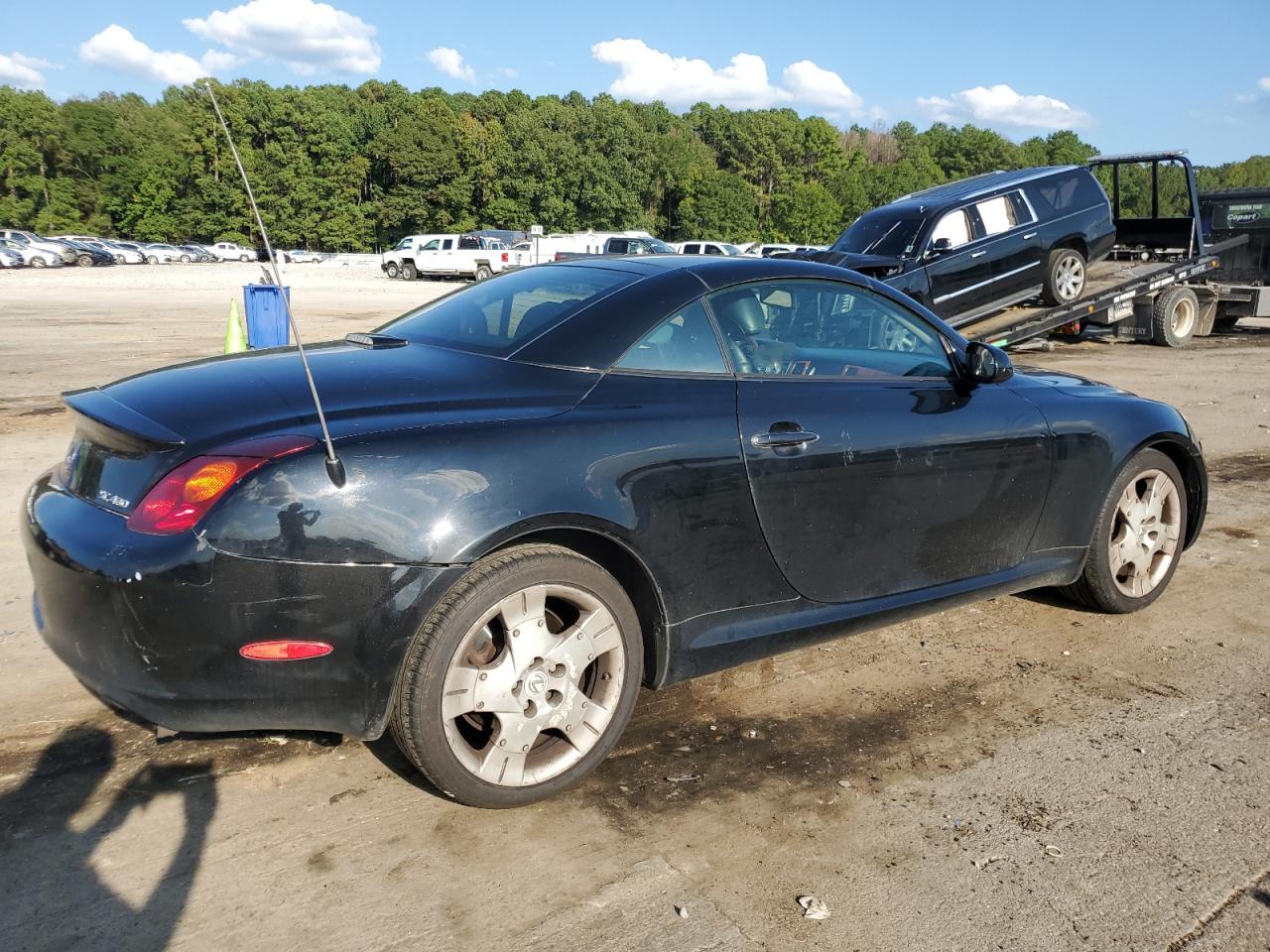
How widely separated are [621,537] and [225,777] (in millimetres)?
1404

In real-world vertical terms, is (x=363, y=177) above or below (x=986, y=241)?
above

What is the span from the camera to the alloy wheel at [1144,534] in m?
4.58

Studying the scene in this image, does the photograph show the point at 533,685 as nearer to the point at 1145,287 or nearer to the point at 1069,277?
the point at 1069,277

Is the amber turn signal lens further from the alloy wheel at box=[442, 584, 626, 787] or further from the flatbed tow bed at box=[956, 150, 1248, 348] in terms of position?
the flatbed tow bed at box=[956, 150, 1248, 348]

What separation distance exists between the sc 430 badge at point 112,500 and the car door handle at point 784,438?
5.98 ft

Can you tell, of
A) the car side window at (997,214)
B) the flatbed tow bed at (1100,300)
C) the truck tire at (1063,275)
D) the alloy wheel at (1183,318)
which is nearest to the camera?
the car side window at (997,214)

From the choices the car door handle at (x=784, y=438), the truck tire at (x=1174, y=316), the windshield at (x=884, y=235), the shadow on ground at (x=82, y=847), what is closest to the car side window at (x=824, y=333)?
the car door handle at (x=784, y=438)

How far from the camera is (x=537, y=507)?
2859 millimetres

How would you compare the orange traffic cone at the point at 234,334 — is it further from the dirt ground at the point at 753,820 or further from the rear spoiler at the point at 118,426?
the rear spoiler at the point at 118,426

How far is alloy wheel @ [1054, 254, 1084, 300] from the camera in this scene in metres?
12.8

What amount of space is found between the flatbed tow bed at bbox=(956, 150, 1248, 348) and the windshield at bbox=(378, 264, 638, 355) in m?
9.15

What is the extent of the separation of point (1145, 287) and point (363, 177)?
84.9 m

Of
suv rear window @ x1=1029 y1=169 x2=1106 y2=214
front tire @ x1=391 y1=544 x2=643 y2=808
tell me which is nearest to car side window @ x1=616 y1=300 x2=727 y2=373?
front tire @ x1=391 y1=544 x2=643 y2=808

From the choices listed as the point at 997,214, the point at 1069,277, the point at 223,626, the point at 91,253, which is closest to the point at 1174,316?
the point at 1069,277
